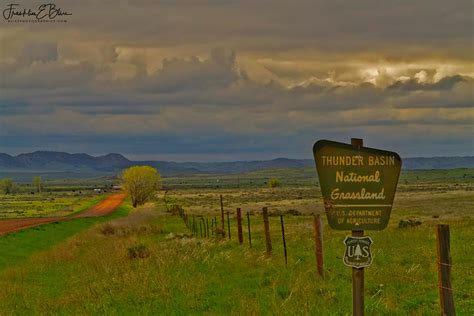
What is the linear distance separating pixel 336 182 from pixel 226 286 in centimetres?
877

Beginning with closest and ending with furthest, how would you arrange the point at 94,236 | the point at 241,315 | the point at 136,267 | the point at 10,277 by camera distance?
the point at 241,315 → the point at 136,267 → the point at 10,277 → the point at 94,236

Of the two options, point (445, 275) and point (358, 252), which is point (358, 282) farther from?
point (445, 275)

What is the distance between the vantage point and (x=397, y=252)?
75.4 feet

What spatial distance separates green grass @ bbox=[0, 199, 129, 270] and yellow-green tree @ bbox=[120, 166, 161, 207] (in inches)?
2526

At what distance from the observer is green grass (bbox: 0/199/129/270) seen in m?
34.2

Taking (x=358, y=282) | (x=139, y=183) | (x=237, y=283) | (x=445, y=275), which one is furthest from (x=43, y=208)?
(x=358, y=282)

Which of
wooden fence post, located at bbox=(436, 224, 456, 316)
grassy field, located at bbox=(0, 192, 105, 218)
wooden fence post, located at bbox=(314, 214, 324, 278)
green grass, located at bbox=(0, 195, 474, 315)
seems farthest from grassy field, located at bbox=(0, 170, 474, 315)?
grassy field, located at bbox=(0, 192, 105, 218)

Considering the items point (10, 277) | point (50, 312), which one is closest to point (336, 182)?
point (50, 312)

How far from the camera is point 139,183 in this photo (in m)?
128

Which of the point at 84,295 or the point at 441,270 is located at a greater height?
the point at 441,270

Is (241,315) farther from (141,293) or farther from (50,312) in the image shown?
(50,312)

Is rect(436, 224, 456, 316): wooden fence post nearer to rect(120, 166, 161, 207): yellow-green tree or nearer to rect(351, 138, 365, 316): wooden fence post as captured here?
rect(351, 138, 365, 316): wooden fence post

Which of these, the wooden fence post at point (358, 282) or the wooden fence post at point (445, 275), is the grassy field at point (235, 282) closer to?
the wooden fence post at point (445, 275)

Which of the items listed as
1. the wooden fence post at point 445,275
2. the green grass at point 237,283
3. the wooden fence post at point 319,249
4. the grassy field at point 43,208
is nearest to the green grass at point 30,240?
the green grass at point 237,283
